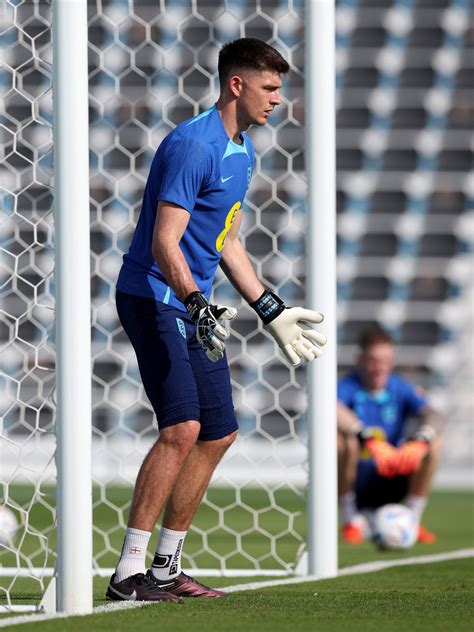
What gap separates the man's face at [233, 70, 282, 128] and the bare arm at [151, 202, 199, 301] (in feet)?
1.38

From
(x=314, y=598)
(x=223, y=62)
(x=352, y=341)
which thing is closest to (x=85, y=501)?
(x=314, y=598)

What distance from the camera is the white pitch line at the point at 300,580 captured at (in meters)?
3.26

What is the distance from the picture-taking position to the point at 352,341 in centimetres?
1955

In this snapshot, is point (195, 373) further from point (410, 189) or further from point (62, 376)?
point (410, 189)

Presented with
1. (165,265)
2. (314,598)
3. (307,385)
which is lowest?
(314,598)

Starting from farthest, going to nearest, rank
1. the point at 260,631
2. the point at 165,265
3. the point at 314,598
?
the point at 314,598, the point at 165,265, the point at 260,631

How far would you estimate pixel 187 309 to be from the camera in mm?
3568

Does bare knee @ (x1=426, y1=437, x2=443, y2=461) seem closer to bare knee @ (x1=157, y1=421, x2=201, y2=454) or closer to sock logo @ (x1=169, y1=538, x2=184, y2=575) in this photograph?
sock logo @ (x1=169, y1=538, x2=184, y2=575)

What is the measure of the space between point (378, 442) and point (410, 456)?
22 cm

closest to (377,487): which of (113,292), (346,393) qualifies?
(346,393)

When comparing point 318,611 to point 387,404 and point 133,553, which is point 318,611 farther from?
point 387,404

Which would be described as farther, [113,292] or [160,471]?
[113,292]

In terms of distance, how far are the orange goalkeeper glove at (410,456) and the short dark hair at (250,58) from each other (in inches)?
154

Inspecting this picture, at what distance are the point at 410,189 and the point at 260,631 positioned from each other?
18557 mm
